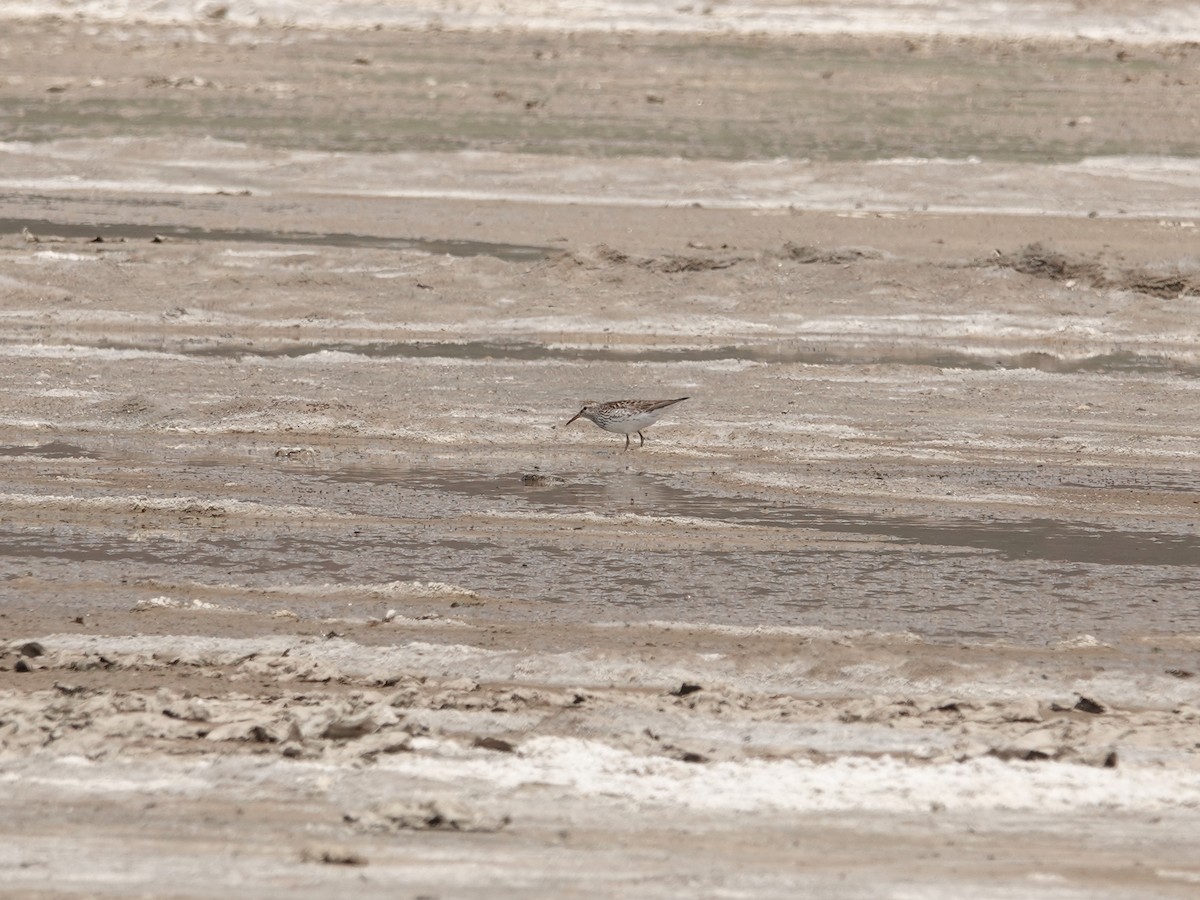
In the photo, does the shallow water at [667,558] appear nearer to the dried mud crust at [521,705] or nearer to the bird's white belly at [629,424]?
the dried mud crust at [521,705]

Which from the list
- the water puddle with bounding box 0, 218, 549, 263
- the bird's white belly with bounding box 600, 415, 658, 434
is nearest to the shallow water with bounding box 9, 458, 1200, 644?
the bird's white belly with bounding box 600, 415, 658, 434

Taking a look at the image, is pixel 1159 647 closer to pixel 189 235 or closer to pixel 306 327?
pixel 306 327

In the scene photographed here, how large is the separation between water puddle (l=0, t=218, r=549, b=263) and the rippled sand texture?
86 mm

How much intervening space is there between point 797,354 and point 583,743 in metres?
6.90

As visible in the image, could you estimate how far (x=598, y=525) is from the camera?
8352 mm

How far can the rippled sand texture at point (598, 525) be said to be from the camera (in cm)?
512

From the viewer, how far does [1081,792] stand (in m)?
5.34

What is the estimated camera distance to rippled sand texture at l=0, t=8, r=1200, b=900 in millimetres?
5121

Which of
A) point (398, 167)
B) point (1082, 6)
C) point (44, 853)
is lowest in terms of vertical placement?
point (44, 853)

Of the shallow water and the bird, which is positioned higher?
the bird

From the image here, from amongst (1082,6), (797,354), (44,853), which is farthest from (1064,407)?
(1082,6)

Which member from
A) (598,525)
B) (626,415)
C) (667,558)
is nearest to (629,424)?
(626,415)

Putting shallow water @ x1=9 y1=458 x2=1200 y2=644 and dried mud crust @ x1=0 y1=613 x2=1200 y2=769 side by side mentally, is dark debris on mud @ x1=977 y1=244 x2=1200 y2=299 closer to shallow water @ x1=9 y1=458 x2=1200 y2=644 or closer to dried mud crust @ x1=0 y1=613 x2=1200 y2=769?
shallow water @ x1=9 y1=458 x2=1200 y2=644

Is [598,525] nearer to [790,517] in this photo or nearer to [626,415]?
[790,517]
